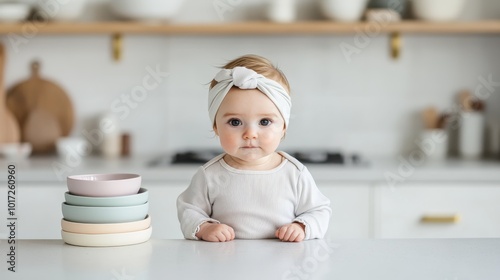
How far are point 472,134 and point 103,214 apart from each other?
7.44 feet

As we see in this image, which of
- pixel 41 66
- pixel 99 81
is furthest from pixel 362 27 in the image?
pixel 41 66

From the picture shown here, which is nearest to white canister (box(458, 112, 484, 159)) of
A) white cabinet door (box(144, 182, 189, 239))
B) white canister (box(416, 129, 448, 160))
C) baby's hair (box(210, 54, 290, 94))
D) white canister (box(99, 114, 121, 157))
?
white canister (box(416, 129, 448, 160))

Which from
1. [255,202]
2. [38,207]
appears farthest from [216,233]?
[38,207]

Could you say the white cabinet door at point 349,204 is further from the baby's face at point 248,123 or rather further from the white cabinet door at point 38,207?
the baby's face at point 248,123

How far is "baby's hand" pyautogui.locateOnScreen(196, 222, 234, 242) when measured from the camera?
1.35 meters

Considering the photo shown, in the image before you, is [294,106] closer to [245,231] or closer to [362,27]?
[362,27]

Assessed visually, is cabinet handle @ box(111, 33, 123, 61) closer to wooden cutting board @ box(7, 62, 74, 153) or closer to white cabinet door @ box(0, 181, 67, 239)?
wooden cutting board @ box(7, 62, 74, 153)

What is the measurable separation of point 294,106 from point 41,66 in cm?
111

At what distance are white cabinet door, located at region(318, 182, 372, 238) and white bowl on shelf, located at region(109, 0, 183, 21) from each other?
97cm

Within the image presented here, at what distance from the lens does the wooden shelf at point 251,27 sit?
306cm

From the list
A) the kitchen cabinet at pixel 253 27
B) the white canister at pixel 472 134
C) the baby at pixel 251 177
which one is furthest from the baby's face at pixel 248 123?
the white canister at pixel 472 134

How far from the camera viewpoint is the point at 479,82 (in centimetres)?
335

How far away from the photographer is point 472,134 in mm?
3234

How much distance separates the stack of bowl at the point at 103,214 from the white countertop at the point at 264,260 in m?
0.02
